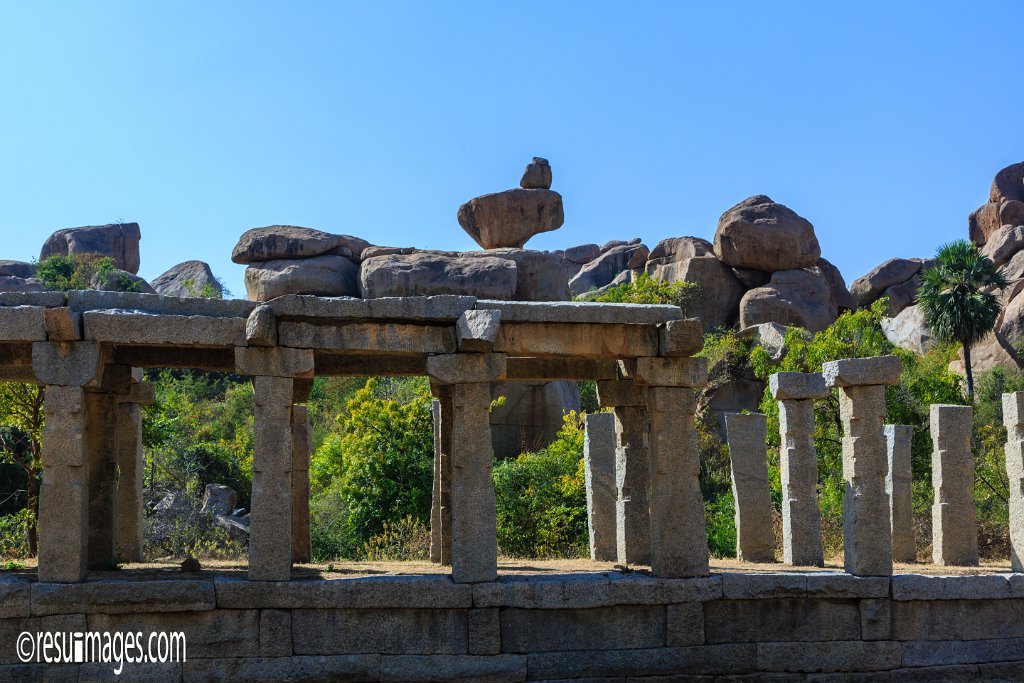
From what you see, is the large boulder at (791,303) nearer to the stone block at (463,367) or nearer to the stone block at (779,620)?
the stone block at (779,620)

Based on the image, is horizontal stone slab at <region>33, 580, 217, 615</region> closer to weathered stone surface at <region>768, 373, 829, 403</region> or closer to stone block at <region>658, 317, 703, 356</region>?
stone block at <region>658, 317, 703, 356</region>

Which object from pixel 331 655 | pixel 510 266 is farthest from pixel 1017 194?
pixel 331 655

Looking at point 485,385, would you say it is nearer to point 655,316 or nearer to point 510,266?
point 655,316

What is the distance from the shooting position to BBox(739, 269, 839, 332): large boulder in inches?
1271

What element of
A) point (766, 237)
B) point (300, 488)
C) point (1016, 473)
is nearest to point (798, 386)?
point (1016, 473)

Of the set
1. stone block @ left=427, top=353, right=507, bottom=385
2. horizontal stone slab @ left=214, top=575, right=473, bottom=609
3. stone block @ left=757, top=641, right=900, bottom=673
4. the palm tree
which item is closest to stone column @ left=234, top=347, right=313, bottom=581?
horizontal stone slab @ left=214, top=575, right=473, bottom=609

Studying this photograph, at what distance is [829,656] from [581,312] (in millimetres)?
4325

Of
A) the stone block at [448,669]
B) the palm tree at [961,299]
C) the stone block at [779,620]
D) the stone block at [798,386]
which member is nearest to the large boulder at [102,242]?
the palm tree at [961,299]

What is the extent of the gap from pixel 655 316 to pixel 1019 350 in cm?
2504

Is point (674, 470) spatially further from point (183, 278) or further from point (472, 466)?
point (183, 278)

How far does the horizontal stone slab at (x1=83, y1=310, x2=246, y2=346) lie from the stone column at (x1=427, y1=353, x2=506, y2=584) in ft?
6.59

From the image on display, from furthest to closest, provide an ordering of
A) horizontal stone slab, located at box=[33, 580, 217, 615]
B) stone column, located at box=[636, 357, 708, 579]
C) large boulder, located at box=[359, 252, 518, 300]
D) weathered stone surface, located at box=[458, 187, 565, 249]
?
weathered stone surface, located at box=[458, 187, 565, 249] < large boulder, located at box=[359, 252, 518, 300] < stone column, located at box=[636, 357, 708, 579] < horizontal stone slab, located at box=[33, 580, 217, 615]

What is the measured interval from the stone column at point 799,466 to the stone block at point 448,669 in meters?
4.66

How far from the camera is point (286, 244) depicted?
2308 centimetres
